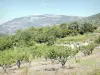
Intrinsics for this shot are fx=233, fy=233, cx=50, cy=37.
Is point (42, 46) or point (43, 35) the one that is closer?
point (42, 46)

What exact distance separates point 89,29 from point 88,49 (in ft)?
310

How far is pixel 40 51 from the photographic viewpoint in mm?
70250

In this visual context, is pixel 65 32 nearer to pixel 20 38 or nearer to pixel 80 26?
pixel 80 26

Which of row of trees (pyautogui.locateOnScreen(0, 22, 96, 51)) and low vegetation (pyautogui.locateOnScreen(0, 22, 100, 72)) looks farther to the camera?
row of trees (pyautogui.locateOnScreen(0, 22, 96, 51))

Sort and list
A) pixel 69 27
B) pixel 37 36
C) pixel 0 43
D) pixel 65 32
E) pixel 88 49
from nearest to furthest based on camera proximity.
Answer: pixel 88 49 → pixel 0 43 → pixel 37 36 → pixel 65 32 → pixel 69 27

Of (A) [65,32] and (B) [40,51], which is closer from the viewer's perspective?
(B) [40,51]

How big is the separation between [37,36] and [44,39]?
6.32 m

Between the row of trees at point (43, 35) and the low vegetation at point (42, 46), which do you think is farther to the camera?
the row of trees at point (43, 35)

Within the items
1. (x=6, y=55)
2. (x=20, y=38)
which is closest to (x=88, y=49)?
(x=6, y=55)

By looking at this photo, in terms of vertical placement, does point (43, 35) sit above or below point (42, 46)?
below

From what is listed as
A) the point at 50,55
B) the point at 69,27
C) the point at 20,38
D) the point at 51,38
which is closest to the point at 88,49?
the point at 50,55

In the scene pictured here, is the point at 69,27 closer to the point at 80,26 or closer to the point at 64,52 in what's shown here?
the point at 80,26

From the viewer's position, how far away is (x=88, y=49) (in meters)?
69.8

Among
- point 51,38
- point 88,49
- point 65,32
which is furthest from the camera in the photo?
point 65,32
